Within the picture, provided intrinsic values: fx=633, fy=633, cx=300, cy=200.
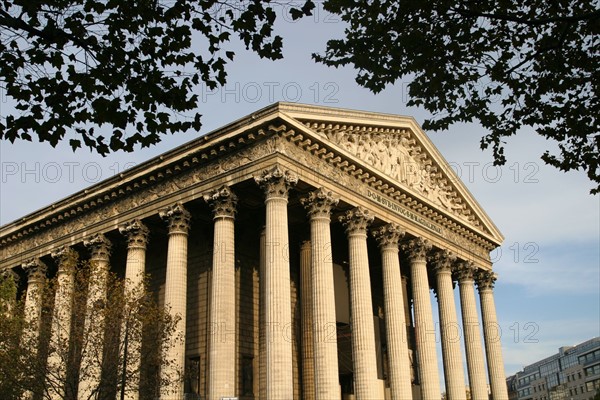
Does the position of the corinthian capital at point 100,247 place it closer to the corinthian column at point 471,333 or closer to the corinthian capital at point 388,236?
the corinthian capital at point 388,236

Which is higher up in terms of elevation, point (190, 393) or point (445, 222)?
point (445, 222)

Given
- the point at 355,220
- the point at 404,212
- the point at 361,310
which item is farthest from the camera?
the point at 404,212

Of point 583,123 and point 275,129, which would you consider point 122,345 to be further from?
point 583,123

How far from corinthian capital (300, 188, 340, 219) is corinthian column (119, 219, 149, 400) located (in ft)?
26.4

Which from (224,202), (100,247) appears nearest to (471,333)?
(224,202)

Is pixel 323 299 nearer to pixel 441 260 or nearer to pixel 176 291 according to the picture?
pixel 176 291

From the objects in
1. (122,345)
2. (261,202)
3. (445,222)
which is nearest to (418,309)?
(445,222)

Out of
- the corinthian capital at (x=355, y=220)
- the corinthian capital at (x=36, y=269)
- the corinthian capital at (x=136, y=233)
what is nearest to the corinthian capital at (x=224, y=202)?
the corinthian capital at (x=136, y=233)

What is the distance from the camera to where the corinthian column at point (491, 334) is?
4088 centimetres

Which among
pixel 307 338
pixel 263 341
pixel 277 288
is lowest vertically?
pixel 263 341

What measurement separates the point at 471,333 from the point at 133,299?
908 inches

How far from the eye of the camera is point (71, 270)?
25703 millimetres

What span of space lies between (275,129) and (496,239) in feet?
77.5

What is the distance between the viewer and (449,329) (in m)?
37.4
